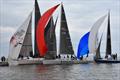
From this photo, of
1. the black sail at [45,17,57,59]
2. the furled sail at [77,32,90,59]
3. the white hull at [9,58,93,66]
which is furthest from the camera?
the furled sail at [77,32,90,59]

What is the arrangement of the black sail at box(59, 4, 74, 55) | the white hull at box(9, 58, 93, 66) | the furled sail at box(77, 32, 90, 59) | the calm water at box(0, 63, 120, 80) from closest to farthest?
the calm water at box(0, 63, 120, 80) → the white hull at box(9, 58, 93, 66) → the black sail at box(59, 4, 74, 55) → the furled sail at box(77, 32, 90, 59)

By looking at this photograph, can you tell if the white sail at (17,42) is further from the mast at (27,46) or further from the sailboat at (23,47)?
the mast at (27,46)

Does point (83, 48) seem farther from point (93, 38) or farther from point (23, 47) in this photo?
point (23, 47)

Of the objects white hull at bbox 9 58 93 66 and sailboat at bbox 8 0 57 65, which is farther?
white hull at bbox 9 58 93 66

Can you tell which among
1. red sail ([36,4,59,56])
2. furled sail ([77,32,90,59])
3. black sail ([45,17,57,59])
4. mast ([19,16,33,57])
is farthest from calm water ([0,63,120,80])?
furled sail ([77,32,90,59])

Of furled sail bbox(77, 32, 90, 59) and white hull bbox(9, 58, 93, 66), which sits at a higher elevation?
furled sail bbox(77, 32, 90, 59)

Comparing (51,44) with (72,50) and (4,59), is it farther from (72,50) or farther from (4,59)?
(4,59)

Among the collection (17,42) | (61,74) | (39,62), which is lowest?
(61,74)

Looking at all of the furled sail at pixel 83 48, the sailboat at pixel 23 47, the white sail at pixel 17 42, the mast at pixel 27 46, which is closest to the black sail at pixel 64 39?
the sailboat at pixel 23 47

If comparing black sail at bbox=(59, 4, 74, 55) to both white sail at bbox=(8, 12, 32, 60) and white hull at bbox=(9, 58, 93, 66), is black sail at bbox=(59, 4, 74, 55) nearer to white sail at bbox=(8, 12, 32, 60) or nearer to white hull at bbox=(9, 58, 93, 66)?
white hull at bbox=(9, 58, 93, 66)

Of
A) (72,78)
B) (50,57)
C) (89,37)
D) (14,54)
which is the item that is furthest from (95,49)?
(72,78)

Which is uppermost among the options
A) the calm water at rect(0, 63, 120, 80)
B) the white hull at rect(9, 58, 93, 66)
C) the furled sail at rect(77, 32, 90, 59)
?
the furled sail at rect(77, 32, 90, 59)

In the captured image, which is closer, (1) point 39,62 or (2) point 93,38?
(1) point 39,62

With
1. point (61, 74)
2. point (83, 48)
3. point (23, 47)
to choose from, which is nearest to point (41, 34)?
point (23, 47)
